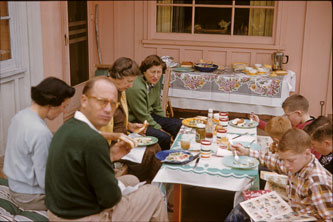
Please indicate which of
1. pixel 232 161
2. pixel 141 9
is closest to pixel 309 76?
pixel 141 9

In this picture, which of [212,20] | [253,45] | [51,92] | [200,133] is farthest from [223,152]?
[212,20]

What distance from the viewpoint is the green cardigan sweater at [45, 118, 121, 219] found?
1.85 m

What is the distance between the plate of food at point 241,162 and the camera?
2508 millimetres

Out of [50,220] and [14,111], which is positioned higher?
[14,111]

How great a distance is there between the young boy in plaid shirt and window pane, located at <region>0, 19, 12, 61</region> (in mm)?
2072

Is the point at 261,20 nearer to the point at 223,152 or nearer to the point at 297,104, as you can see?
→ the point at 297,104

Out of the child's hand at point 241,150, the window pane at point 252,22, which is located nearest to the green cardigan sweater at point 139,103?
the child's hand at point 241,150

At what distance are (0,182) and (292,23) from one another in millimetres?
4197

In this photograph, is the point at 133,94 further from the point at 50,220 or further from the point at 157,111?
the point at 50,220

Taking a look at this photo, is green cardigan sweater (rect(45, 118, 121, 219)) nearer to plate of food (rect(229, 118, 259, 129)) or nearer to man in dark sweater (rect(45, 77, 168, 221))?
man in dark sweater (rect(45, 77, 168, 221))

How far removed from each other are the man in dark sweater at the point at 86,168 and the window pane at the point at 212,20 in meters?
3.98

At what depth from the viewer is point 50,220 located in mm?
2064

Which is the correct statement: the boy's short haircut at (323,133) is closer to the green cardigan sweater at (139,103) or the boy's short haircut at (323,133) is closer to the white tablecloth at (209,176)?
the white tablecloth at (209,176)

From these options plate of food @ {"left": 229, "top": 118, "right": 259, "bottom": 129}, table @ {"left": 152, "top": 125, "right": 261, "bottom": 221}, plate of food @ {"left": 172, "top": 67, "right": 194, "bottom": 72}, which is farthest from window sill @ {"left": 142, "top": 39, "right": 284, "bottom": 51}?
table @ {"left": 152, "top": 125, "right": 261, "bottom": 221}
